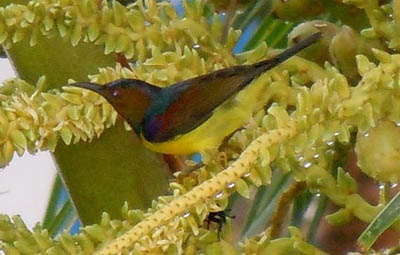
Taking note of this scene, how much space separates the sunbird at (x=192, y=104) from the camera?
1.20 feet

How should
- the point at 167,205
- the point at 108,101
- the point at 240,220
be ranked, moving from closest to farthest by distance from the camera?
the point at 167,205, the point at 108,101, the point at 240,220

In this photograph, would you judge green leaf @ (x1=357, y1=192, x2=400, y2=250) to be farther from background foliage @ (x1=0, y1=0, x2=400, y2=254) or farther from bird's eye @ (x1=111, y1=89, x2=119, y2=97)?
bird's eye @ (x1=111, y1=89, x2=119, y2=97)

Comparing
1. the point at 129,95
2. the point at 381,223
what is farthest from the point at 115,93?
the point at 381,223

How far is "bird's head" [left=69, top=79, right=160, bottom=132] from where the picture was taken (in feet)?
1.22

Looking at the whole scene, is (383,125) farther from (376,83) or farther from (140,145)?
(140,145)

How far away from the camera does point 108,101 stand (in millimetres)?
376

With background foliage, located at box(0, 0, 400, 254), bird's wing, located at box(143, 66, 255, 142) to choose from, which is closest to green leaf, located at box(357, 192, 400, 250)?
background foliage, located at box(0, 0, 400, 254)

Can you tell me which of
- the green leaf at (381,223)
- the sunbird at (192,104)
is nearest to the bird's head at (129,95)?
the sunbird at (192,104)

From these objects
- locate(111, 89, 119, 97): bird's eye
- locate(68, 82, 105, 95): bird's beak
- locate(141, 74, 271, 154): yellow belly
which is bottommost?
locate(141, 74, 271, 154): yellow belly

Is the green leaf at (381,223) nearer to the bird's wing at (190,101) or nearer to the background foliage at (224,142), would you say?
the background foliage at (224,142)

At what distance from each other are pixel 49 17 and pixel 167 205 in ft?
0.42

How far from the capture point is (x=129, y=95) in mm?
415

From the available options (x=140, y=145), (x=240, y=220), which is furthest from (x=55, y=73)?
(x=240, y=220)

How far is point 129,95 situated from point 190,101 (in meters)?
0.04
